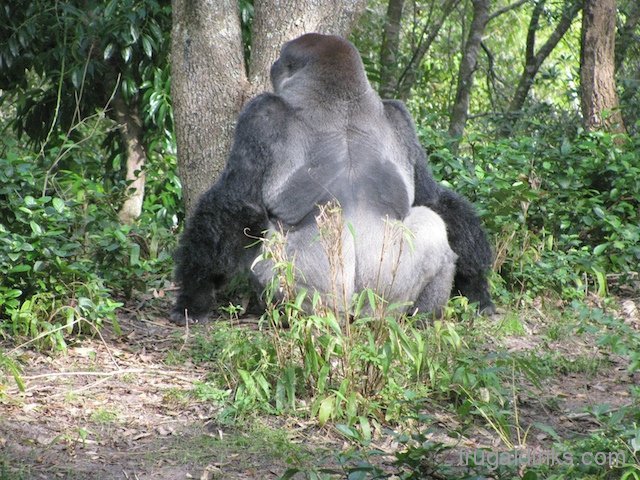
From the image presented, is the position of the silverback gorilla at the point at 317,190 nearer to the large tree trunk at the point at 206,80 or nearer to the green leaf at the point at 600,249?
the large tree trunk at the point at 206,80

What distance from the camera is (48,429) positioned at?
12.7ft

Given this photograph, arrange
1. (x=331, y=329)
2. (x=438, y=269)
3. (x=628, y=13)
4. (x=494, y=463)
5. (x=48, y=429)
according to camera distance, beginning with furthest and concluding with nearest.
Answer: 1. (x=628, y=13)
2. (x=438, y=269)
3. (x=331, y=329)
4. (x=48, y=429)
5. (x=494, y=463)

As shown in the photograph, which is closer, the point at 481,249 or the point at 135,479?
the point at 135,479

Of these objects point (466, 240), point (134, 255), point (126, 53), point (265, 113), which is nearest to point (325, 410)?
point (265, 113)

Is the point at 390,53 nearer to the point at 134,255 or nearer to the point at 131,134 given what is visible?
the point at 131,134

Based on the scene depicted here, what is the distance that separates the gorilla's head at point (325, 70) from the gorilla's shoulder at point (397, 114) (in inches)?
8.0

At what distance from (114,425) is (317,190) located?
195 cm

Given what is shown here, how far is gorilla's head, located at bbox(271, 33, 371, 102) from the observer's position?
5559mm

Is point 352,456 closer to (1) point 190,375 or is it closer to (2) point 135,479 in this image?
(2) point 135,479

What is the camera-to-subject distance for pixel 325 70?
18.2 feet

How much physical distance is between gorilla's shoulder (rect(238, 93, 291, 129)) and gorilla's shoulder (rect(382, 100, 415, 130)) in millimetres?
641

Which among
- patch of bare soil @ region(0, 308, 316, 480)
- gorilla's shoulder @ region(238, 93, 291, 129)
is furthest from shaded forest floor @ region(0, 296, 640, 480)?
gorilla's shoulder @ region(238, 93, 291, 129)

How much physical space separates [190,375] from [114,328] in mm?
679

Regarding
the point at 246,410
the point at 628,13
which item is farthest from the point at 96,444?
the point at 628,13
